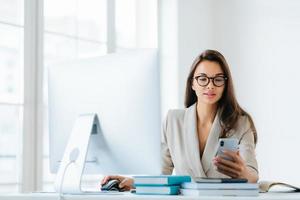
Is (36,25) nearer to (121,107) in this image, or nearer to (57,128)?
(57,128)

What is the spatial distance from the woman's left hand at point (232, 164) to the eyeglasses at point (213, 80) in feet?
2.35

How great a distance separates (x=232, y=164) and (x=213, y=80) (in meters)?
0.79

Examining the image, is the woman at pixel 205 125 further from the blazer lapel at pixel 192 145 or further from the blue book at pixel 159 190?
the blue book at pixel 159 190

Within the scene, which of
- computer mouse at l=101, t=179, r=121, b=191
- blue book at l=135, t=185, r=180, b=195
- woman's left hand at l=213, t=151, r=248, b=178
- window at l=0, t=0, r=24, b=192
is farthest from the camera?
window at l=0, t=0, r=24, b=192

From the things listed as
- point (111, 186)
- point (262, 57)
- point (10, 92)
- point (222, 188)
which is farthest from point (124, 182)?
point (262, 57)

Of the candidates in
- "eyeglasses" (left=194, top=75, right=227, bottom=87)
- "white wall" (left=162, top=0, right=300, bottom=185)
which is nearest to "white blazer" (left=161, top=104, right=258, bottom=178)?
"eyeglasses" (left=194, top=75, right=227, bottom=87)

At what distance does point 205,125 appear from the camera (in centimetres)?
266

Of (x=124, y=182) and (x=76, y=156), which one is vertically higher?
(x=76, y=156)

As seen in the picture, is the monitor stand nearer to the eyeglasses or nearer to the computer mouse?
the computer mouse

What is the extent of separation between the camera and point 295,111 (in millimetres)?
4254

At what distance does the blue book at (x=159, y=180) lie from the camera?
1673 mm

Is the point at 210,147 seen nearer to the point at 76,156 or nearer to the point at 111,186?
the point at 111,186

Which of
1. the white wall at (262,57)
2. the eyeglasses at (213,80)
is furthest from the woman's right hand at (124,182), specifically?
the white wall at (262,57)

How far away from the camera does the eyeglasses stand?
2.62 m
